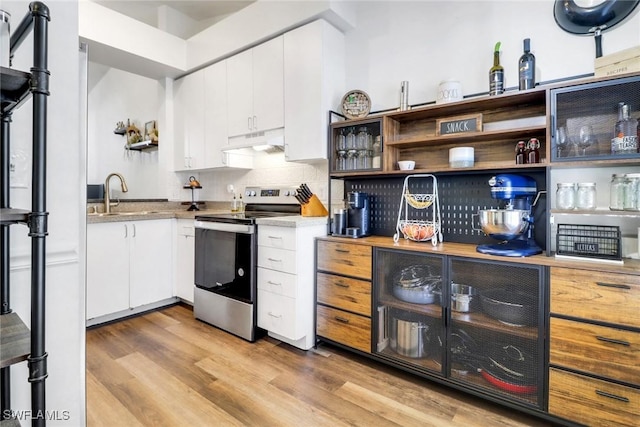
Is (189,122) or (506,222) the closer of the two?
(506,222)

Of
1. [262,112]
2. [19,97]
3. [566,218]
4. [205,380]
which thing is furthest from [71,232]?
[566,218]

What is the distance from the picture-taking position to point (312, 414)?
5.44 feet

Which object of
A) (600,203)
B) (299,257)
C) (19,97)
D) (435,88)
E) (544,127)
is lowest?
(299,257)

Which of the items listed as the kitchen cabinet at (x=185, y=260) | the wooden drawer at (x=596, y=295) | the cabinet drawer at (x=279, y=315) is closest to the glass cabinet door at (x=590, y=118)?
the wooden drawer at (x=596, y=295)

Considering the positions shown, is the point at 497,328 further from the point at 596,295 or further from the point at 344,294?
the point at 344,294

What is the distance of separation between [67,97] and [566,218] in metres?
2.44

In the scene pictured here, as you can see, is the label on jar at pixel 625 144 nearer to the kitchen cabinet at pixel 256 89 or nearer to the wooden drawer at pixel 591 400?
the wooden drawer at pixel 591 400

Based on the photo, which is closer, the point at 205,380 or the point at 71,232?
the point at 71,232

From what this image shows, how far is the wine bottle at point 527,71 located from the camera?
178cm

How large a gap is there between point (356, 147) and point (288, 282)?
1.12 metres

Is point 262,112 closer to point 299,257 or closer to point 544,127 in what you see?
point 299,257

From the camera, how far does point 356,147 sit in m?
2.44

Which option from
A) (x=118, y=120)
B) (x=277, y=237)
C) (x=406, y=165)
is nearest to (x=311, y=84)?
(x=406, y=165)

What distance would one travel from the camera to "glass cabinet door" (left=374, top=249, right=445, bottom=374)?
1.88m
